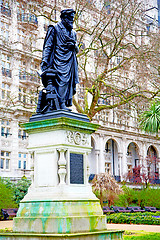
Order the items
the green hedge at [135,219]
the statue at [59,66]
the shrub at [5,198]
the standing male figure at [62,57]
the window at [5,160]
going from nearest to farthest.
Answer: the statue at [59,66], the standing male figure at [62,57], the green hedge at [135,219], the shrub at [5,198], the window at [5,160]

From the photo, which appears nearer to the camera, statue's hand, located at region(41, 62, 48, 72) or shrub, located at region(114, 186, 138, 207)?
statue's hand, located at region(41, 62, 48, 72)

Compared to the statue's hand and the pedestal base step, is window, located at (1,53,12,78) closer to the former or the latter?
the statue's hand

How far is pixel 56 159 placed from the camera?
9773 millimetres

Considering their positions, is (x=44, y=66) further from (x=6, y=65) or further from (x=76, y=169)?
(x=6, y=65)

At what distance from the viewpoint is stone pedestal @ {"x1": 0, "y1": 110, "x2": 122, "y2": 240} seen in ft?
30.0

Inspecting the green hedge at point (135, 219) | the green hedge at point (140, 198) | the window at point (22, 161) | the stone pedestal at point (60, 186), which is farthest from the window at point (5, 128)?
the stone pedestal at point (60, 186)

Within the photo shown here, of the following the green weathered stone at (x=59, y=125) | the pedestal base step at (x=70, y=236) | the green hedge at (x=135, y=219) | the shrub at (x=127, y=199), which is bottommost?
the green hedge at (x=135, y=219)

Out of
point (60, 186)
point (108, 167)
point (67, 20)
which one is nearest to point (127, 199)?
point (67, 20)

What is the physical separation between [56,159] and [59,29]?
152 inches

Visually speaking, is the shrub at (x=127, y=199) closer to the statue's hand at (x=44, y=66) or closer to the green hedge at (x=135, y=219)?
the green hedge at (x=135, y=219)

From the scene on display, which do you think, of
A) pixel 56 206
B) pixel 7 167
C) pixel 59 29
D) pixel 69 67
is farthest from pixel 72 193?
pixel 7 167

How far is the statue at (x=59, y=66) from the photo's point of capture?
1083 cm

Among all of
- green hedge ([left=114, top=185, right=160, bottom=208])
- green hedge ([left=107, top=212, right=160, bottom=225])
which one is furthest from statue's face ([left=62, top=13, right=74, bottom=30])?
green hedge ([left=114, top=185, right=160, bottom=208])

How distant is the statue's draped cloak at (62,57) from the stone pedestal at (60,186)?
1029 millimetres
